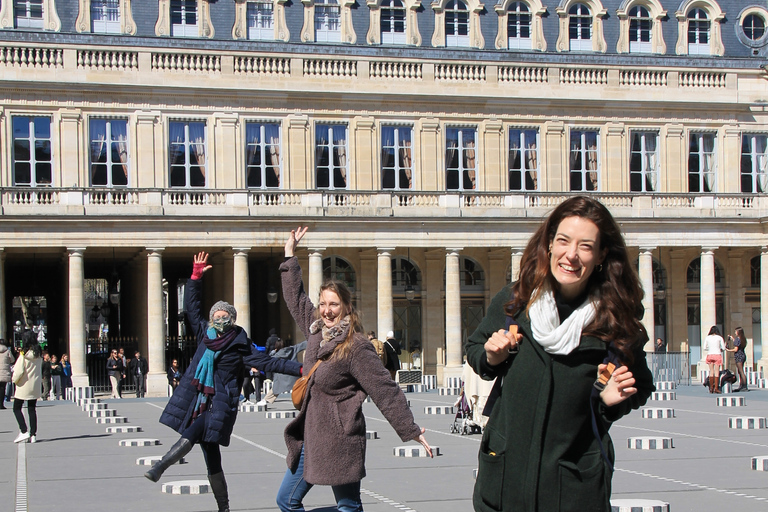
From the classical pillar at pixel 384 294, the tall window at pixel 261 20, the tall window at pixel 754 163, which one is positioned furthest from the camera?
the tall window at pixel 754 163

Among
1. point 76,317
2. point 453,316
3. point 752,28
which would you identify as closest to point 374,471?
point 76,317

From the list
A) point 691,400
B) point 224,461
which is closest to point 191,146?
point 691,400

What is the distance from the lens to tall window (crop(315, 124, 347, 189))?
3788 cm

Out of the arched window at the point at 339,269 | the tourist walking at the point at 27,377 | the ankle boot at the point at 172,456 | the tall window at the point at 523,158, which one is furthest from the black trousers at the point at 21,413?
the tall window at the point at 523,158

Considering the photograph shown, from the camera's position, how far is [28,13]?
36.1 metres

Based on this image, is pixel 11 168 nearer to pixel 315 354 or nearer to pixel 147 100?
pixel 147 100

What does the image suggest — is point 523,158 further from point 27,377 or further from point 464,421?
point 27,377

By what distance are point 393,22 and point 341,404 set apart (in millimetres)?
32910

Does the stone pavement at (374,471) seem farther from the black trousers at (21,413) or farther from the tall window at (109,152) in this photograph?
the tall window at (109,152)

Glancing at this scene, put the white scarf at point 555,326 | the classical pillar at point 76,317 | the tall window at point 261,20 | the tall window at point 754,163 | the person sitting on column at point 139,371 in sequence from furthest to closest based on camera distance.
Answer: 1. the tall window at point 754,163
2. the tall window at point 261,20
3. the person sitting on column at point 139,371
4. the classical pillar at point 76,317
5. the white scarf at point 555,326

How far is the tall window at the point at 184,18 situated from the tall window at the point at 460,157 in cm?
845

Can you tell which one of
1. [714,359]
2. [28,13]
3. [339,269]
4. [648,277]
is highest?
[28,13]

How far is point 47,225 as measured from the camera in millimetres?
33781

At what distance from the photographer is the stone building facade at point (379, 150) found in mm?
35125
